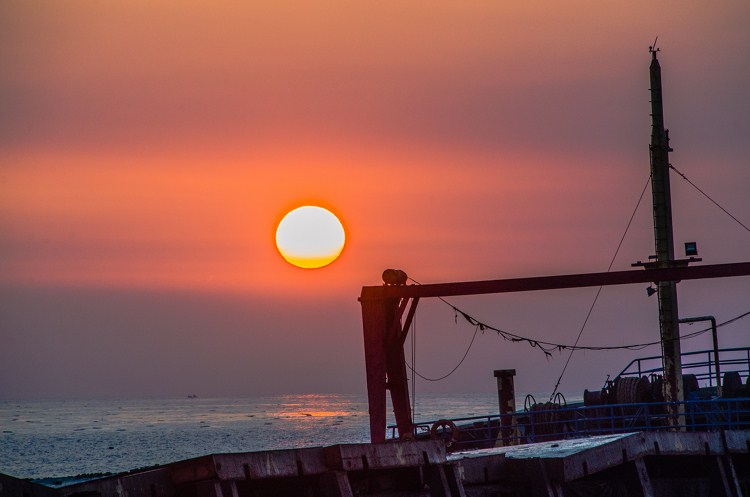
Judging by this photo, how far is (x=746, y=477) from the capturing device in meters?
22.4

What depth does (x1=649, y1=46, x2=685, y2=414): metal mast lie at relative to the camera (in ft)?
102

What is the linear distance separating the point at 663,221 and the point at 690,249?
1442 millimetres

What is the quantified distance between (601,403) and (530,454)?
1158cm

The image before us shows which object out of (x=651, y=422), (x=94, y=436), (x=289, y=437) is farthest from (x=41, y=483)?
(x=94, y=436)

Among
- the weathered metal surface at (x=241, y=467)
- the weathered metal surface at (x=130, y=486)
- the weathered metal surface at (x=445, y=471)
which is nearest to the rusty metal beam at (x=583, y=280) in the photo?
the weathered metal surface at (x=445, y=471)

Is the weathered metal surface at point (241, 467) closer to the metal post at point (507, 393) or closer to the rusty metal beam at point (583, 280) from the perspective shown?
the rusty metal beam at point (583, 280)

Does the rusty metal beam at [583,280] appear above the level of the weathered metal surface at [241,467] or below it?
above

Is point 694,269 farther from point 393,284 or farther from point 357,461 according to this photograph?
point 357,461

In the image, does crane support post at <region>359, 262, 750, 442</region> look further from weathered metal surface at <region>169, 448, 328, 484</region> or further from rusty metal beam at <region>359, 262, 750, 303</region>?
weathered metal surface at <region>169, 448, 328, 484</region>

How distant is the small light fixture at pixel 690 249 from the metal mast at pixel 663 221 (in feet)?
2.18

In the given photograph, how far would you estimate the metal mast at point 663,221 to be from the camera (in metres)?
31.2

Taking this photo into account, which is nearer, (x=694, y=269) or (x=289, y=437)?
(x=694, y=269)

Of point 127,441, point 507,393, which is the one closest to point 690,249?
point 507,393

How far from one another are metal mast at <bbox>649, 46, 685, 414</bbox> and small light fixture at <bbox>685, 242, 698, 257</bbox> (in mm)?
665
